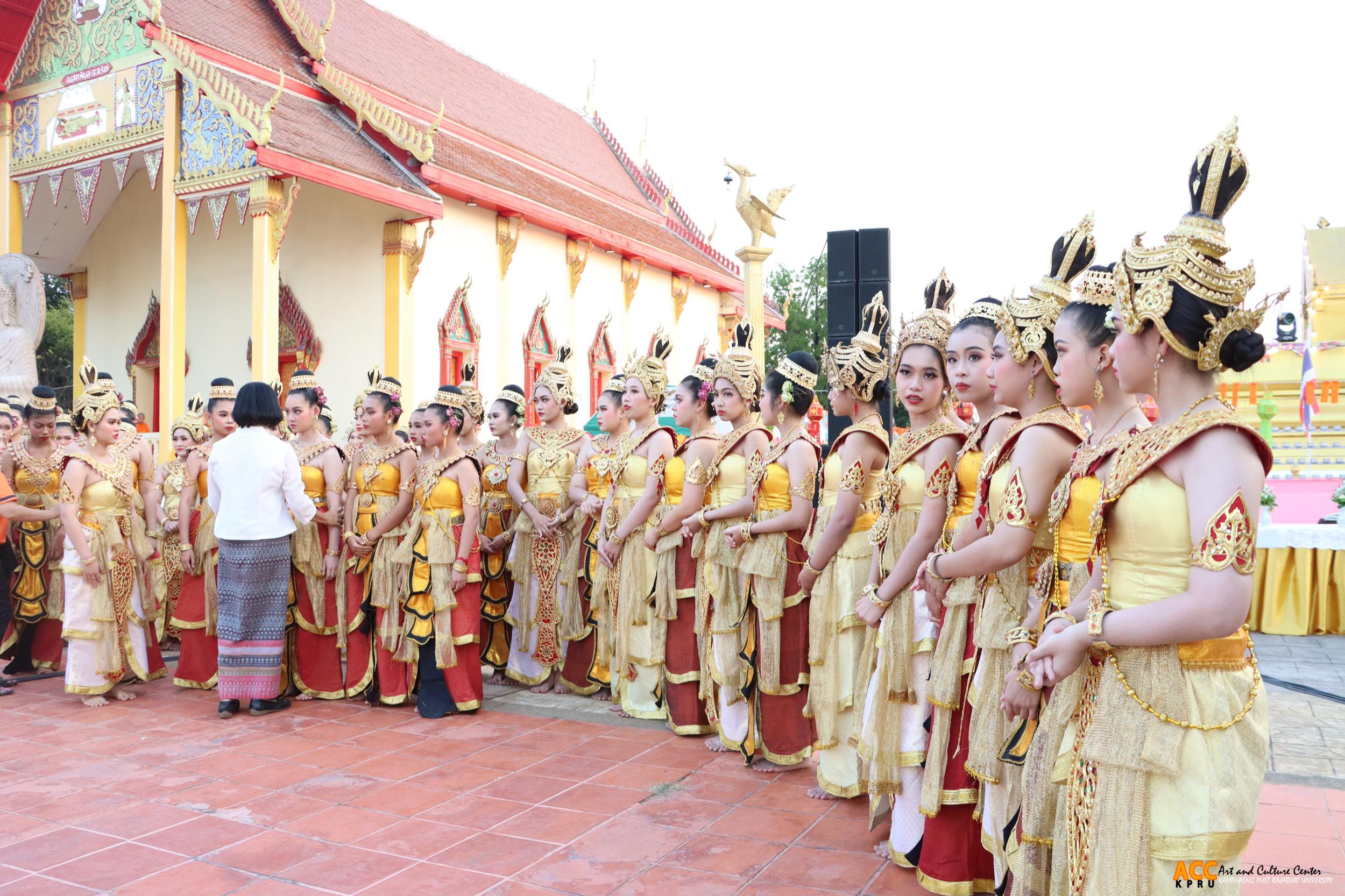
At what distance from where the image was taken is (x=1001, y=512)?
2.45 metres

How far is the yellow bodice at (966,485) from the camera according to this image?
296 centimetres

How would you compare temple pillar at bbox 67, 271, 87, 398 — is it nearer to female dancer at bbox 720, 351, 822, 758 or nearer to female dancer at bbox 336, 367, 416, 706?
female dancer at bbox 336, 367, 416, 706

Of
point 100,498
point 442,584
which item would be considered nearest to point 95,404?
point 100,498

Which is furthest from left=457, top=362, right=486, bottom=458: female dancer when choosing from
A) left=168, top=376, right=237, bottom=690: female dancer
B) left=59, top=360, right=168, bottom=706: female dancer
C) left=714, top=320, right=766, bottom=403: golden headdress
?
left=59, top=360, right=168, bottom=706: female dancer

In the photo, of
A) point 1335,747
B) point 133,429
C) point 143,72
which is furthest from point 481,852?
point 143,72

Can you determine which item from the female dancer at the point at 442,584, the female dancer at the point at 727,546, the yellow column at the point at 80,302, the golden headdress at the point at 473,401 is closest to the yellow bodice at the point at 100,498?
the female dancer at the point at 442,584

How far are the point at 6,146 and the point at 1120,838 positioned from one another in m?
14.5

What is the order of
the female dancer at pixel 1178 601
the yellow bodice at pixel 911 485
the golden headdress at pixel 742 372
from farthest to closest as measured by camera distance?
1. the golden headdress at pixel 742 372
2. the yellow bodice at pixel 911 485
3. the female dancer at pixel 1178 601

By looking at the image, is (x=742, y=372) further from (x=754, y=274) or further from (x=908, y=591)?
(x=754, y=274)

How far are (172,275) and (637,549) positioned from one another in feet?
25.1

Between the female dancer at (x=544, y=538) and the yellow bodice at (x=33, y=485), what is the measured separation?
3077 mm

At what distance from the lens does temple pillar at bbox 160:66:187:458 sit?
34.1 ft

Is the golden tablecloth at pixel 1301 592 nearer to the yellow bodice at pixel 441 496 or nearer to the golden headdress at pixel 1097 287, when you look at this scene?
the yellow bodice at pixel 441 496

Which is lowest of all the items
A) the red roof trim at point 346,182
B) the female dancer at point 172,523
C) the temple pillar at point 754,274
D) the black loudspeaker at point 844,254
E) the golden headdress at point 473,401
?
the female dancer at point 172,523
